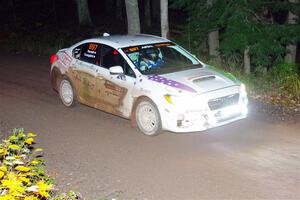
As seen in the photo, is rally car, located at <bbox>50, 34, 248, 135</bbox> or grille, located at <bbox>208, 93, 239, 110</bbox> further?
grille, located at <bbox>208, 93, 239, 110</bbox>

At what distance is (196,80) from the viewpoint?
9.55 m

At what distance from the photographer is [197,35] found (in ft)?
50.7

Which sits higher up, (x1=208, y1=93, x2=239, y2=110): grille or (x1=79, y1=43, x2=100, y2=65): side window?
(x1=79, y1=43, x2=100, y2=65): side window

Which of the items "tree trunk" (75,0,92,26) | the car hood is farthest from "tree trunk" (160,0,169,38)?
"tree trunk" (75,0,92,26)

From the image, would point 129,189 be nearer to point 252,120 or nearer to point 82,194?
point 82,194

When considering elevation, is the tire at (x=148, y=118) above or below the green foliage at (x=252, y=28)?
below

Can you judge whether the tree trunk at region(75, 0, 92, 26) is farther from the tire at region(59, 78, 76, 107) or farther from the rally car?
the rally car

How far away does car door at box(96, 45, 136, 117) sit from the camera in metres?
10.0

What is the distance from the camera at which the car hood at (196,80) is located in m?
9.26

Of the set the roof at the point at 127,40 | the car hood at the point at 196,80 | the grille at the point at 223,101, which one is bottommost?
the grille at the point at 223,101

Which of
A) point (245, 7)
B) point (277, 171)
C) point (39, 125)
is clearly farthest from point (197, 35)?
point (277, 171)

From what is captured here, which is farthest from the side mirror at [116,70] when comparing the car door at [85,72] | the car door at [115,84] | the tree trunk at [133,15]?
the tree trunk at [133,15]

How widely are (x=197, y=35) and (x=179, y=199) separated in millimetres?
9250

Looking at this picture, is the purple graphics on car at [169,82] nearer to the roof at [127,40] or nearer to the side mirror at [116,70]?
the side mirror at [116,70]
